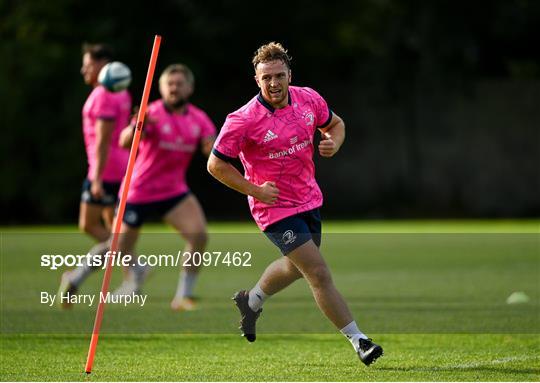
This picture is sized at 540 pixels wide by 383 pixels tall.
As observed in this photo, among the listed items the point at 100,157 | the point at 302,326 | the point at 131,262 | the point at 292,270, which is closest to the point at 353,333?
the point at 292,270

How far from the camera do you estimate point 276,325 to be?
1003 cm

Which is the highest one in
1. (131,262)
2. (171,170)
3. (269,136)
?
(269,136)

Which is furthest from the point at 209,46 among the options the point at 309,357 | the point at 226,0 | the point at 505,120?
the point at 309,357

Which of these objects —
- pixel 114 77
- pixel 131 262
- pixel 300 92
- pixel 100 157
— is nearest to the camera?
pixel 300 92

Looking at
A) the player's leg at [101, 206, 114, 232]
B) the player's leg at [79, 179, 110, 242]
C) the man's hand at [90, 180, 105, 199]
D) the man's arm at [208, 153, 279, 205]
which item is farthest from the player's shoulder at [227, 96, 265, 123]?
the player's leg at [101, 206, 114, 232]

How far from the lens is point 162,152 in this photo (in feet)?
37.8

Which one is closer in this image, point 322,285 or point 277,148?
point 322,285

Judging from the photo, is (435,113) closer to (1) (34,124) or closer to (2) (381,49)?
(2) (381,49)

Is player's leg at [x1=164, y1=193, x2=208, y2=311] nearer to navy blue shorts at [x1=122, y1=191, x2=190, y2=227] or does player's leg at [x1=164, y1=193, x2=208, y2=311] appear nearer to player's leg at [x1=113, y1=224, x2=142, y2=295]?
navy blue shorts at [x1=122, y1=191, x2=190, y2=227]

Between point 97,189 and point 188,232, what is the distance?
1.01 m

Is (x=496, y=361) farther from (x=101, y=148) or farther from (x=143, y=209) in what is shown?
(x=101, y=148)

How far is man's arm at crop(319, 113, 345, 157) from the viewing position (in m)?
7.75

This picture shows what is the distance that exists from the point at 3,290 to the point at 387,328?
16.3 feet

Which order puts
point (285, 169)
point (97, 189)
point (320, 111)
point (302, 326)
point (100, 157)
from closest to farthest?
point (285, 169) → point (320, 111) → point (302, 326) → point (100, 157) → point (97, 189)
